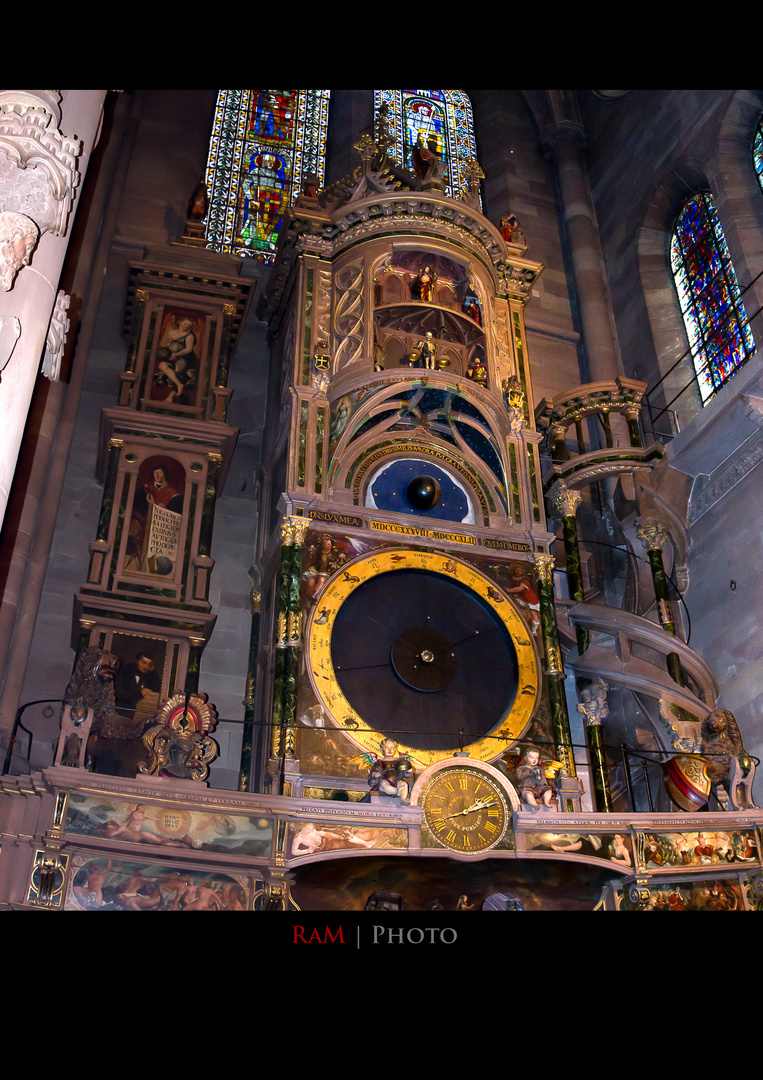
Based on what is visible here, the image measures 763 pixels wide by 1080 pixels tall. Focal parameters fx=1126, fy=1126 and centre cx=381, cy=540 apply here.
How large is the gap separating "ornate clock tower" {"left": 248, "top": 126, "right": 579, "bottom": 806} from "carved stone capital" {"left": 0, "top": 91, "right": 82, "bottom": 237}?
242 inches

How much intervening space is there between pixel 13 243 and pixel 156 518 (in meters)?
7.53

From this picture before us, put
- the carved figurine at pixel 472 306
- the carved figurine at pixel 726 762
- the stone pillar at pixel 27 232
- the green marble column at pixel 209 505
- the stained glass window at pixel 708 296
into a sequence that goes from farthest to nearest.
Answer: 1. the stained glass window at pixel 708 296
2. the carved figurine at pixel 472 306
3. the green marble column at pixel 209 505
4. the carved figurine at pixel 726 762
5. the stone pillar at pixel 27 232

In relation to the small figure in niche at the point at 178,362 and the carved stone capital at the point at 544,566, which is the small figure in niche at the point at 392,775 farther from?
the small figure in niche at the point at 178,362

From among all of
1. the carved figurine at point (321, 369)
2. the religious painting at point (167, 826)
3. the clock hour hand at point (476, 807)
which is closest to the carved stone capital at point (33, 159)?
the religious painting at point (167, 826)

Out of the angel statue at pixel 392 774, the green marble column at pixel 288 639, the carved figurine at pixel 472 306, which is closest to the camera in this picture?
the angel statue at pixel 392 774

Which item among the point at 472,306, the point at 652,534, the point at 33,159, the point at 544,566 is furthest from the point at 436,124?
the point at 33,159

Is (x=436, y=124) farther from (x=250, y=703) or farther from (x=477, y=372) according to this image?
(x=250, y=703)

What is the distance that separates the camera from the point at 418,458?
541 inches

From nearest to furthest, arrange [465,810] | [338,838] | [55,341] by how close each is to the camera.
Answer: [55,341], [338,838], [465,810]

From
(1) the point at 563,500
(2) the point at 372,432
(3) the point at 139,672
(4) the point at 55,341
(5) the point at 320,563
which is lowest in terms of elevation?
(3) the point at 139,672

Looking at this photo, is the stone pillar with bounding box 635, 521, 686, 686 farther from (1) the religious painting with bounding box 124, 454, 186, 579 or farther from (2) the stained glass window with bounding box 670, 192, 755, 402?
(1) the religious painting with bounding box 124, 454, 186, 579

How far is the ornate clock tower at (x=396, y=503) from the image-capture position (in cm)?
1144

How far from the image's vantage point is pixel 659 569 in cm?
1390

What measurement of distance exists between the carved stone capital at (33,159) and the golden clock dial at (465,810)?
638 cm
